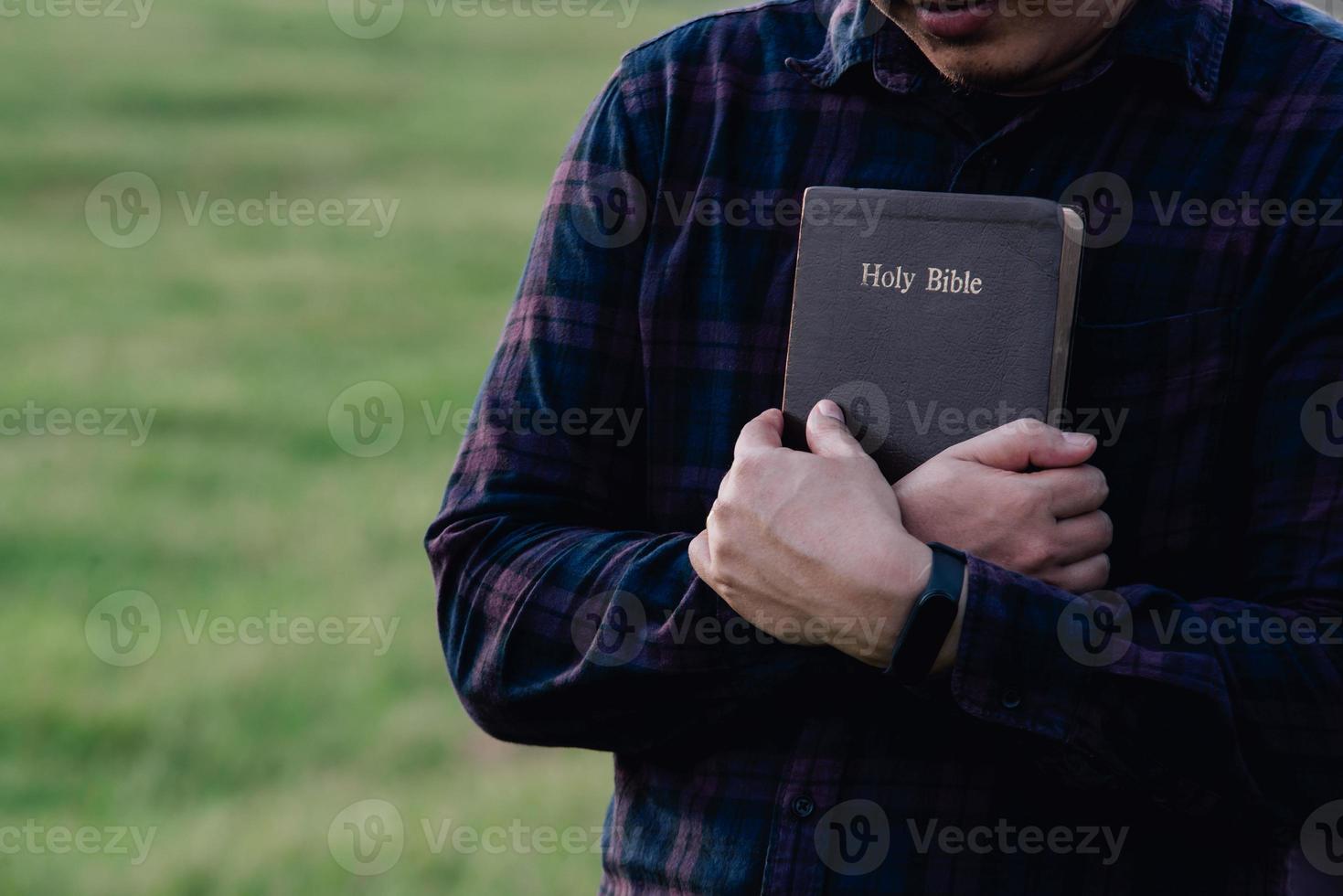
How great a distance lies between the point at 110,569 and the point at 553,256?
4.78m

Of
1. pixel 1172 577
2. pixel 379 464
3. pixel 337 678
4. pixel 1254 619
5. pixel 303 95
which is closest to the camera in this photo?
pixel 1254 619

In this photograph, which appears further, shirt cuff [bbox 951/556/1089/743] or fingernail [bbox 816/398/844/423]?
fingernail [bbox 816/398/844/423]

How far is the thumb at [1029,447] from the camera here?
1544 mm

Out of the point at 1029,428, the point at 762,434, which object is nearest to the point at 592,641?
the point at 762,434

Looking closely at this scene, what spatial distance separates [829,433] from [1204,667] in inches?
15.7

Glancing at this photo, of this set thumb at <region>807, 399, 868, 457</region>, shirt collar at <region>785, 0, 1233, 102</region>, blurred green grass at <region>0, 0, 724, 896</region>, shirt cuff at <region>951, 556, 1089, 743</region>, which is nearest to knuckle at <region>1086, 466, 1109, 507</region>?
shirt cuff at <region>951, 556, 1089, 743</region>

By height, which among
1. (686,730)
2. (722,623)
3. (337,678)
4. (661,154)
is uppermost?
(661,154)

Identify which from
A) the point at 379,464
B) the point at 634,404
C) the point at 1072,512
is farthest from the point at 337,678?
the point at 1072,512

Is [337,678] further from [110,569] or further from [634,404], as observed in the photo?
[634,404]

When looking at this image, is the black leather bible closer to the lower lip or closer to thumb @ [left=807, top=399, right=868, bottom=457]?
thumb @ [left=807, top=399, right=868, bottom=457]

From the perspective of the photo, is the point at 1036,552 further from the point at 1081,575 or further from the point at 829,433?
the point at 829,433

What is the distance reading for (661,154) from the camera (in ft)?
6.01

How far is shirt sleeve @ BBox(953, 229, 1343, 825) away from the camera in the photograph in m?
1.53

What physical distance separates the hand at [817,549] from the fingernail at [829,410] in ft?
0.12
